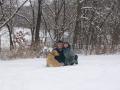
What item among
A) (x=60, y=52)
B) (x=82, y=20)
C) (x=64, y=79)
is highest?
(x=82, y=20)

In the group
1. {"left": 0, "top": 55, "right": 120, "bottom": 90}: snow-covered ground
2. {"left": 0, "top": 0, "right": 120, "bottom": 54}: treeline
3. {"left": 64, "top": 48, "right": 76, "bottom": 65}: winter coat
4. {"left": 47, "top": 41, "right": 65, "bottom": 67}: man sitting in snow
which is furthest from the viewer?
{"left": 0, "top": 0, "right": 120, "bottom": 54}: treeline

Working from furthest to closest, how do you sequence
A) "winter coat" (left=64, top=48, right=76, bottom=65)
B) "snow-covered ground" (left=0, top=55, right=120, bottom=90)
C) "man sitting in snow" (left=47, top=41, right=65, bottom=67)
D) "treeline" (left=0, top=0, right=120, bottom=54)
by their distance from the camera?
"treeline" (left=0, top=0, right=120, bottom=54) < "winter coat" (left=64, top=48, right=76, bottom=65) < "man sitting in snow" (left=47, top=41, right=65, bottom=67) < "snow-covered ground" (left=0, top=55, right=120, bottom=90)

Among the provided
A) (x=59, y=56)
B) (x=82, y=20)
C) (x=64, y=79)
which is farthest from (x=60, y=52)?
(x=82, y=20)

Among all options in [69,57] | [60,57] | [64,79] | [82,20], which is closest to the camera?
[64,79]

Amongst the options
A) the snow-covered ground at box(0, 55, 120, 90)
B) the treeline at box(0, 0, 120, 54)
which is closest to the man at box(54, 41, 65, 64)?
the snow-covered ground at box(0, 55, 120, 90)

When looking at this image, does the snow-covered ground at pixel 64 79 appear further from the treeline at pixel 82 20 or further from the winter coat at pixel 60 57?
the treeline at pixel 82 20

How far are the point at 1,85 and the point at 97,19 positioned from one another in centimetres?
1904

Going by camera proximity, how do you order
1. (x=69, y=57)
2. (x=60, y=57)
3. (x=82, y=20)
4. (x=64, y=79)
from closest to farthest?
(x=64, y=79) < (x=69, y=57) < (x=60, y=57) < (x=82, y=20)

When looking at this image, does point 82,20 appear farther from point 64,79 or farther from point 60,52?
point 64,79

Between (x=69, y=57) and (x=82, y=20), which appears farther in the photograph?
(x=82, y=20)

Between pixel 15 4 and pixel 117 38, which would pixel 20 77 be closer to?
pixel 117 38

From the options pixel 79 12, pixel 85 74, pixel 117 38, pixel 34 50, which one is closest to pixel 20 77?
pixel 85 74

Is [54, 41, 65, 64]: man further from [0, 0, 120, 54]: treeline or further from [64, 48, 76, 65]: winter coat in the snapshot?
[0, 0, 120, 54]: treeline

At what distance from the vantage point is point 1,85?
28.0 feet
